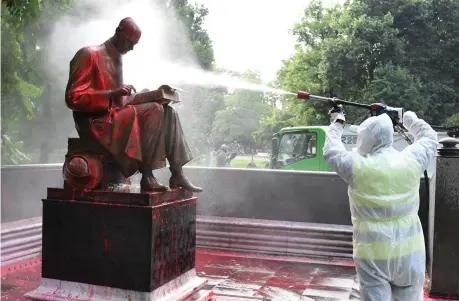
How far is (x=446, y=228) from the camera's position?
194 inches

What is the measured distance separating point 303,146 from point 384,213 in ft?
38.8

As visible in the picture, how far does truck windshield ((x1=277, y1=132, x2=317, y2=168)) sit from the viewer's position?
14789mm

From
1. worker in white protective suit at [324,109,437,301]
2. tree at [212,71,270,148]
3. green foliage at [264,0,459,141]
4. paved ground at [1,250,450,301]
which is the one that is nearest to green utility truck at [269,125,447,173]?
green foliage at [264,0,459,141]

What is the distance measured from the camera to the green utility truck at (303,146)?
47.6 ft

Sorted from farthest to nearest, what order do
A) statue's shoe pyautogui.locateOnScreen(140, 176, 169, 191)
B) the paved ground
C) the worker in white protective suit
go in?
the paved ground, statue's shoe pyautogui.locateOnScreen(140, 176, 169, 191), the worker in white protective suit

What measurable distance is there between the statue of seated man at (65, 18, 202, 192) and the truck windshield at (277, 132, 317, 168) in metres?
11.1

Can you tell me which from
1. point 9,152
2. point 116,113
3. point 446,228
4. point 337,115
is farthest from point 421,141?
point 9,152

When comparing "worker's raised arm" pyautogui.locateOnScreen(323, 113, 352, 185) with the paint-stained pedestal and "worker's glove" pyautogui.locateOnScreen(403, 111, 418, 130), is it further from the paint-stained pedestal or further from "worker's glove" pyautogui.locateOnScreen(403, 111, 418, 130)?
the paint-stained pedestal

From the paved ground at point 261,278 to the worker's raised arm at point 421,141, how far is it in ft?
6.57

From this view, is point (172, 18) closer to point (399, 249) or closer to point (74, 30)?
point (74, 30)

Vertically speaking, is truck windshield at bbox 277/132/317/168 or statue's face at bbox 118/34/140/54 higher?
statue's face at bbox 118/34/140/54

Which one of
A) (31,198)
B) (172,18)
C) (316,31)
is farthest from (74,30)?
(316,31)

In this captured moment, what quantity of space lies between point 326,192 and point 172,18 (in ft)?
48.5

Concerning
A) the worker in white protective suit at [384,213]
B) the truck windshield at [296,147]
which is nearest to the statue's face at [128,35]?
the worker in white protective suit at [384,213]
